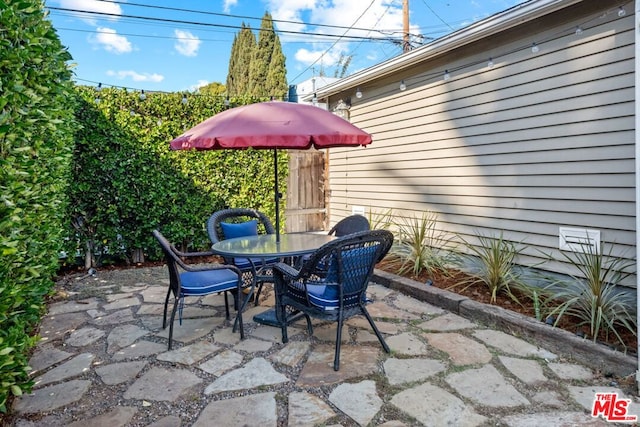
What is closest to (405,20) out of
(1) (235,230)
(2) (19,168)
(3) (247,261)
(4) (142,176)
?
(4) (142,176)

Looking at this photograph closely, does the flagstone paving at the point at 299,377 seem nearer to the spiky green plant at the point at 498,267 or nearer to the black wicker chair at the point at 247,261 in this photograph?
the black wicker chair at the point at 247,261

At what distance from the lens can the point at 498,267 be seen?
358 cm

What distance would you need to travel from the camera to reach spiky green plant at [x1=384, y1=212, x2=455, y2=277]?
14.1 feet

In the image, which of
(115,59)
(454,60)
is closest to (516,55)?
(454,60)

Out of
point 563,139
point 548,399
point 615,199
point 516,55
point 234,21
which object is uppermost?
point 234,21

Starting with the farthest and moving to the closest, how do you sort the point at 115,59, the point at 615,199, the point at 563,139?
the point at 115,59, the point at 563,139, the point at 615,199

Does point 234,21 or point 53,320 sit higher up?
point 234,21

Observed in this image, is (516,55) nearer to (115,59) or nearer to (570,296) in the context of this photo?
(570,296)

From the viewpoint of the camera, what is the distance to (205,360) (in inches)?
100

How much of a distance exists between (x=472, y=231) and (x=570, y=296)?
130 cm

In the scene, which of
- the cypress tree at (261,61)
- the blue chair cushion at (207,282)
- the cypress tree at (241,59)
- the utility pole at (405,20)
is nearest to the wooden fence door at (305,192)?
the blue chair cushion at (207,282)

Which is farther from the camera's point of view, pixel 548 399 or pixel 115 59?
pixel 115 59

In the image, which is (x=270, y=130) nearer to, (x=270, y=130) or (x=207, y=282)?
(x=270, y=130)

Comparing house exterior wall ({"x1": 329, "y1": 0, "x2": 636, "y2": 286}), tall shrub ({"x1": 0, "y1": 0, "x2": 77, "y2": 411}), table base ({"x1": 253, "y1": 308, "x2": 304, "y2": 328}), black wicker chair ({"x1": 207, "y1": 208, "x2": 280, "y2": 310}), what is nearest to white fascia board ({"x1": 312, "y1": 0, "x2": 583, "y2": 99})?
house exterior wall ({"x1": 329, "y1": 0, "x2": 636, "y2": 286})
